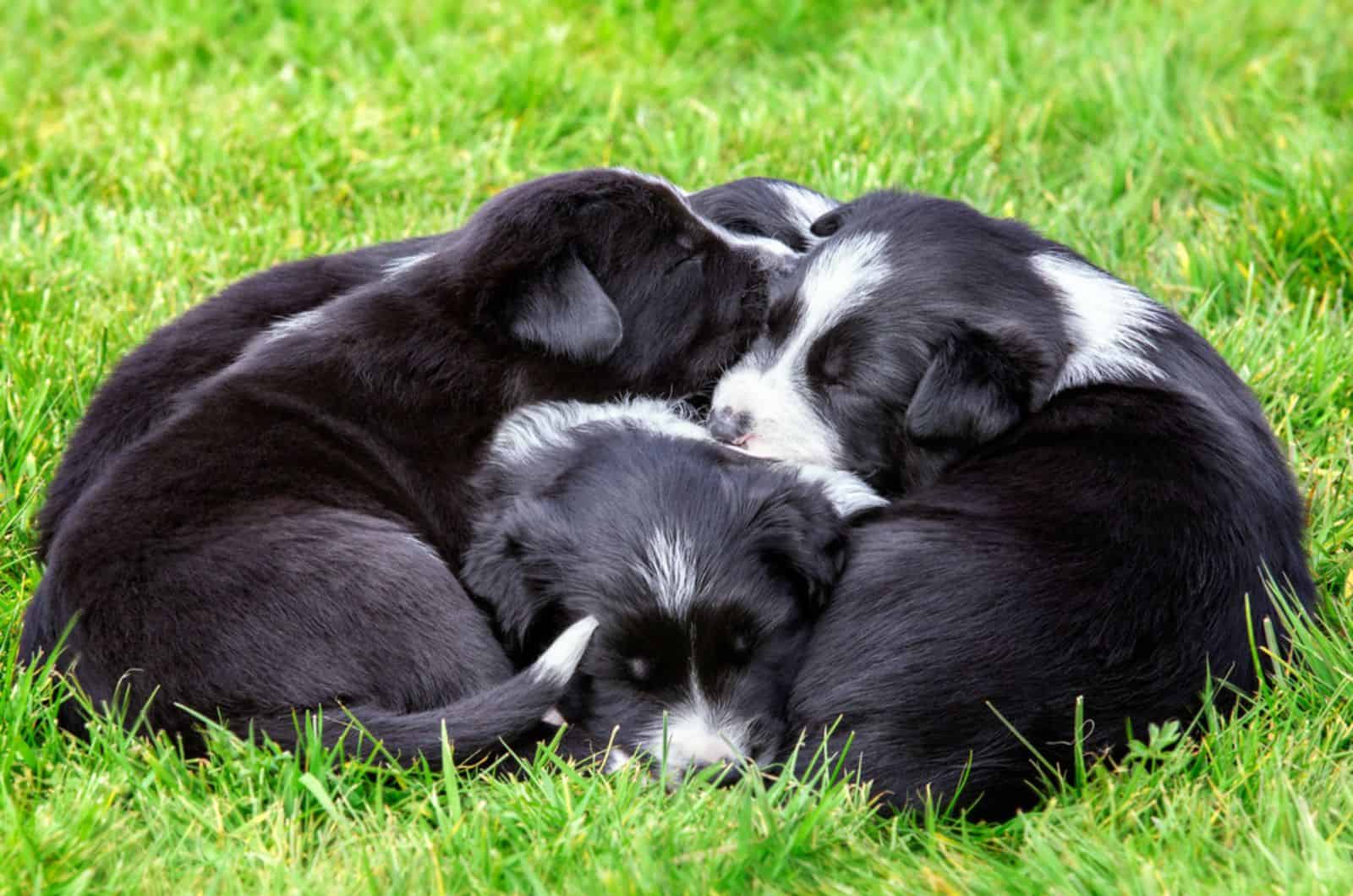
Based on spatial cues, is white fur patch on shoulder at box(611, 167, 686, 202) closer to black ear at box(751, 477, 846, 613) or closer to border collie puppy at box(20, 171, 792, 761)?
border collie puppy at box(20, 171, 792, 761)

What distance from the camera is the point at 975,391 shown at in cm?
347

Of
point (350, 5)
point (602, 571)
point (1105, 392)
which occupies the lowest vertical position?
point (602, 571)

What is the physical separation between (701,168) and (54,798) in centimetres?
330

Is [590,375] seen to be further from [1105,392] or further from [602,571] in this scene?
[1105,392]

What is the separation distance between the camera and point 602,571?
10.8ft

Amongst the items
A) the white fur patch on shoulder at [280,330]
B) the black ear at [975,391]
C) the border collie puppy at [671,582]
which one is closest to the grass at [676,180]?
the border collie puppy at [671,582]

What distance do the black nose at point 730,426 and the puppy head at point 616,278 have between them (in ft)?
0.85

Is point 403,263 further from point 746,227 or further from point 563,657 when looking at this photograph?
point 563,657

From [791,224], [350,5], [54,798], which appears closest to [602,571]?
[54,798]

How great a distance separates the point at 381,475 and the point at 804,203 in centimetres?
159

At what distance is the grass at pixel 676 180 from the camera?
265cm

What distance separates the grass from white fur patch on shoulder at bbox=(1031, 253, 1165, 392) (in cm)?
66

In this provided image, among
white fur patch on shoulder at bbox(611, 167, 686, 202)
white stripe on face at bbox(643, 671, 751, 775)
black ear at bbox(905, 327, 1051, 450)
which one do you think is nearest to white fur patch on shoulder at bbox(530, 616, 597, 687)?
white stripe on face at bbox(643, 671, 751, 775)

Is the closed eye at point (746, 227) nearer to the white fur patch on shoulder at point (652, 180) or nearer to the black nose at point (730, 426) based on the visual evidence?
the white fur patch on shoulder at point (652, 180)
